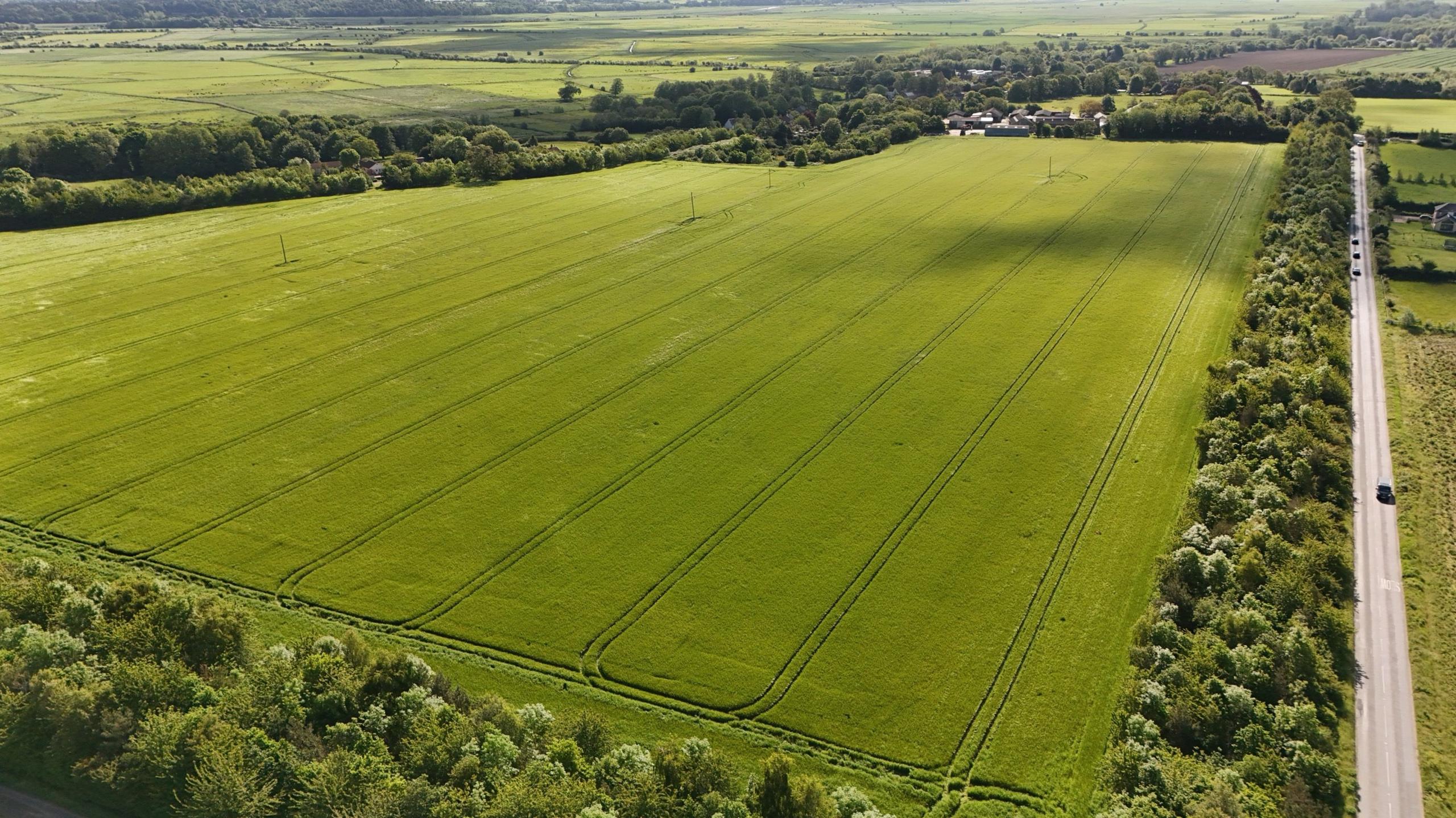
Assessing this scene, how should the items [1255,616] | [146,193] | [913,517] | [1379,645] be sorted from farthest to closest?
[146,193] < [913,517] < [1379,645] < [1255,616]

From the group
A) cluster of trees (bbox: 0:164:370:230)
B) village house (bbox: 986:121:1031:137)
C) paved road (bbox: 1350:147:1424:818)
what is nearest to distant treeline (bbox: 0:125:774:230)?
cluster of trees (bbox: 0:164:370:230)

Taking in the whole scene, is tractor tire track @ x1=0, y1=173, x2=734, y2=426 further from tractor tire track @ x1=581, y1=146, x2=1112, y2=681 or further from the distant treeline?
the distant treeline

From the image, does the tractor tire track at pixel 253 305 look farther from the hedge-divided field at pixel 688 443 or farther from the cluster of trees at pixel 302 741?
the cluster of trees at pixel 302 741

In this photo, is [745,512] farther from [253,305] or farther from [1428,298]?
[1428,298]

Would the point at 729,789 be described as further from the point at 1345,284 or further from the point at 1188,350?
the point at 1345,284

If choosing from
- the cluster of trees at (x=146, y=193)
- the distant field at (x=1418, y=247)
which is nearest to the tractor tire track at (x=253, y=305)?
the cluster of trees at (x=146, y=193)

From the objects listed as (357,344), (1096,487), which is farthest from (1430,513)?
(357,344)

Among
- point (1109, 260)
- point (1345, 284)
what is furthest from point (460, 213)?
point (1345, 284)
